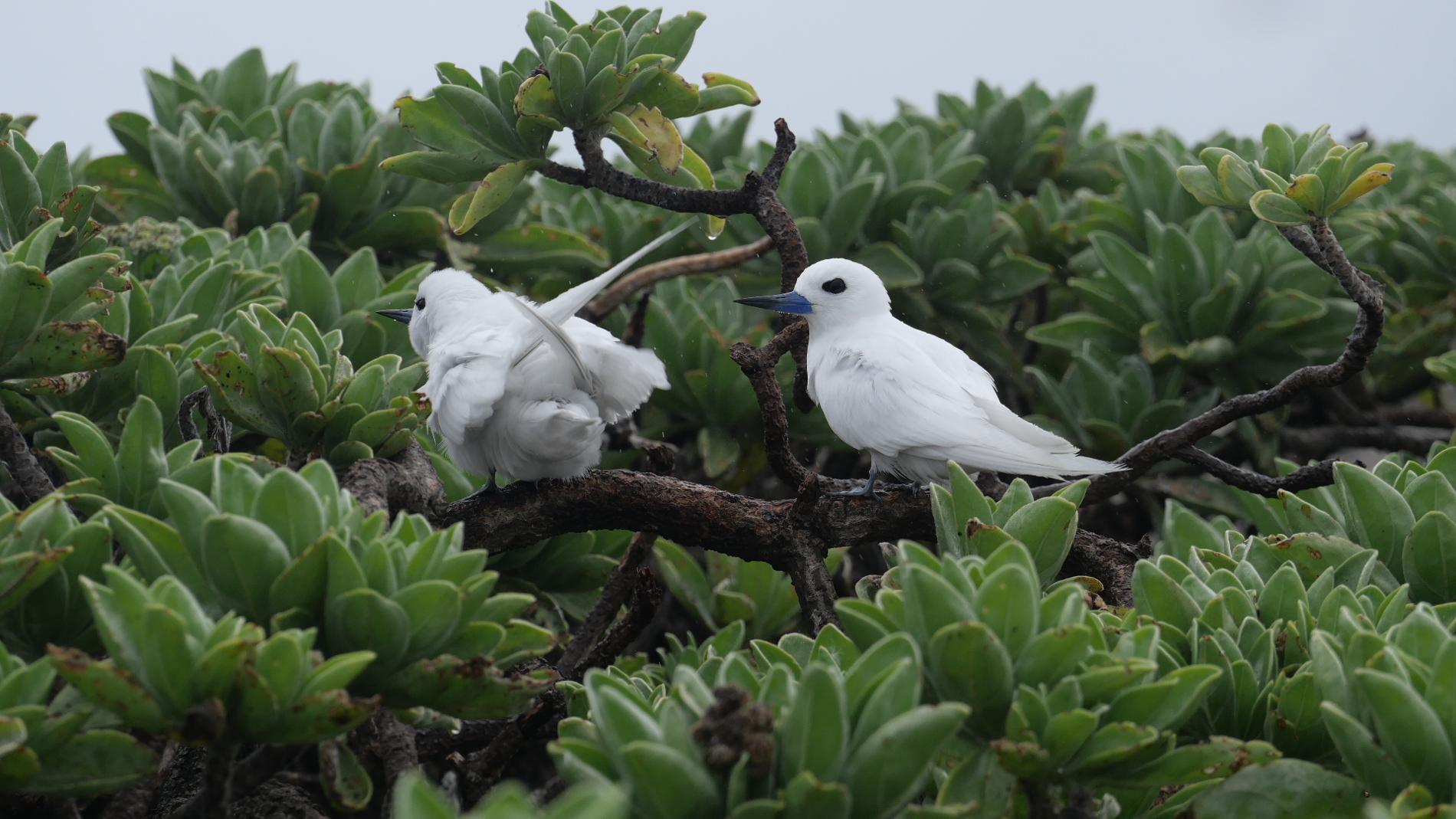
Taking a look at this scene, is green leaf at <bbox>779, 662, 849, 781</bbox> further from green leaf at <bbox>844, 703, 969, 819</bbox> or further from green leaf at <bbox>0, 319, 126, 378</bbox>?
green leaf at <bbox>0, 319, 126, 378</bbox>

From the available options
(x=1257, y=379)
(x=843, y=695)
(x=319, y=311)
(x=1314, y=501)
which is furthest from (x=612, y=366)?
(x=1257, y=379)

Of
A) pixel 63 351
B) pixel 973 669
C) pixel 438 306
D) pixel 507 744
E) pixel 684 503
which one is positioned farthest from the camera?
pixel 438 306

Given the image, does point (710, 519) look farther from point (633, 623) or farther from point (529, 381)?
point (529, 381)

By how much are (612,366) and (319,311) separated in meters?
0.77

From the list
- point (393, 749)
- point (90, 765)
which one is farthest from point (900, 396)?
point (90, 765)

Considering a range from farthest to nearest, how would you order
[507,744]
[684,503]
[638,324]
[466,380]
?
1. [638,324]
2. [466,380]
3. [684,503]
4. [507,744]

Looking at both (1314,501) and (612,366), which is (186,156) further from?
(1314,501)

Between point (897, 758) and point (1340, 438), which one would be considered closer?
point (897, 758)

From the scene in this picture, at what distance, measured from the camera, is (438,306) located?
10.4 ft

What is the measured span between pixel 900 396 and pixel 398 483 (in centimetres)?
121

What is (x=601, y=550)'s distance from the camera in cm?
299

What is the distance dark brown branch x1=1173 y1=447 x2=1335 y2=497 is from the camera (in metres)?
2.53

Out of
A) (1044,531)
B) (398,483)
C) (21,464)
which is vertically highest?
(21,464)

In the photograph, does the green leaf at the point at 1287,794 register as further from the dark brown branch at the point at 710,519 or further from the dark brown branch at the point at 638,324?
the dark brown branch at the point at 638,324
